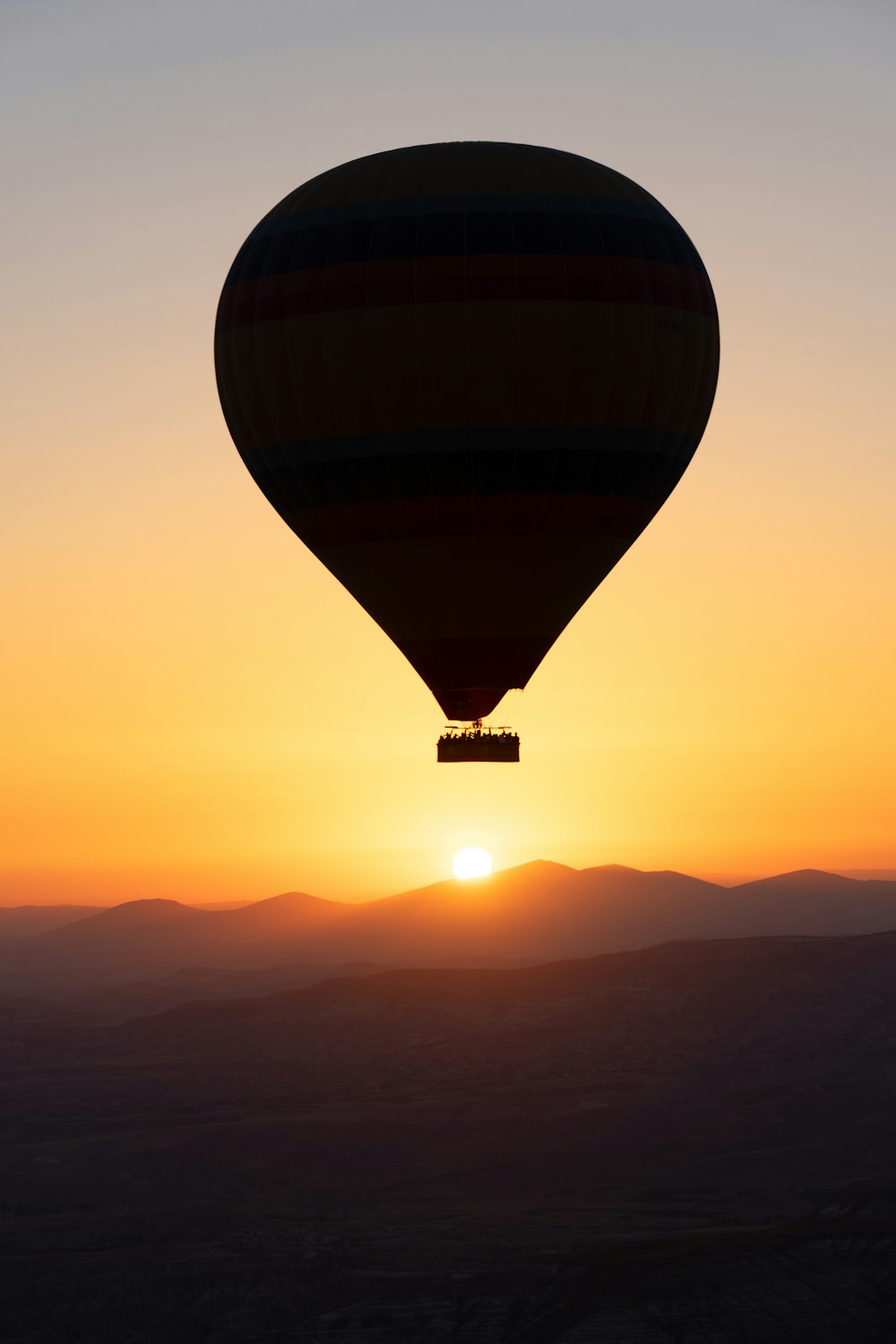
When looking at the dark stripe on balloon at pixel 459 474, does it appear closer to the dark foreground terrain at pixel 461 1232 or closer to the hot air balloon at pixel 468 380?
the hot air balloon at pixel 468 380

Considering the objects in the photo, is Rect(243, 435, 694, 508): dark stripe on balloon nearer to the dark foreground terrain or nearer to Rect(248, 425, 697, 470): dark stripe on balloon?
Rect(248, 425, 697, 470): dark stripe on balloon

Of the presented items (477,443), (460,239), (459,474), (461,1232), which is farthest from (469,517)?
(461,1232)

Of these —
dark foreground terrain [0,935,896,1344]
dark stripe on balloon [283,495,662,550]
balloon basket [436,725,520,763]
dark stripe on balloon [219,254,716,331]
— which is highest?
dark stripe on balloon [219,254,716,331]

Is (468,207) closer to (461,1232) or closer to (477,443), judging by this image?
(477,443)

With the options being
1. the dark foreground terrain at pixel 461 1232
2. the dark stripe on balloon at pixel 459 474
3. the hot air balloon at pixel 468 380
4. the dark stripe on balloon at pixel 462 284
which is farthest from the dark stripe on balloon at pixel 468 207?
the dark foreground terrain at pixel 461 1232

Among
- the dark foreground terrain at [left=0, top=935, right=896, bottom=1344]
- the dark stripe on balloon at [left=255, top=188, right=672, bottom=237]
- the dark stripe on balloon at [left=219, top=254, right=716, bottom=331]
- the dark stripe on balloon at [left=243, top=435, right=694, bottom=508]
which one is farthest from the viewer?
the dark foreground terrain at [left=0, top=935, right=896, bottom=1344]

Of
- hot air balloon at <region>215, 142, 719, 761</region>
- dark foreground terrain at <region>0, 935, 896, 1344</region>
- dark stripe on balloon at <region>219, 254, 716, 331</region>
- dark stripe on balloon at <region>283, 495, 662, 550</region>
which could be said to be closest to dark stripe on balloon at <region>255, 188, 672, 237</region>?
hot air balloon at <region>215, 142, 719, 761</region>
